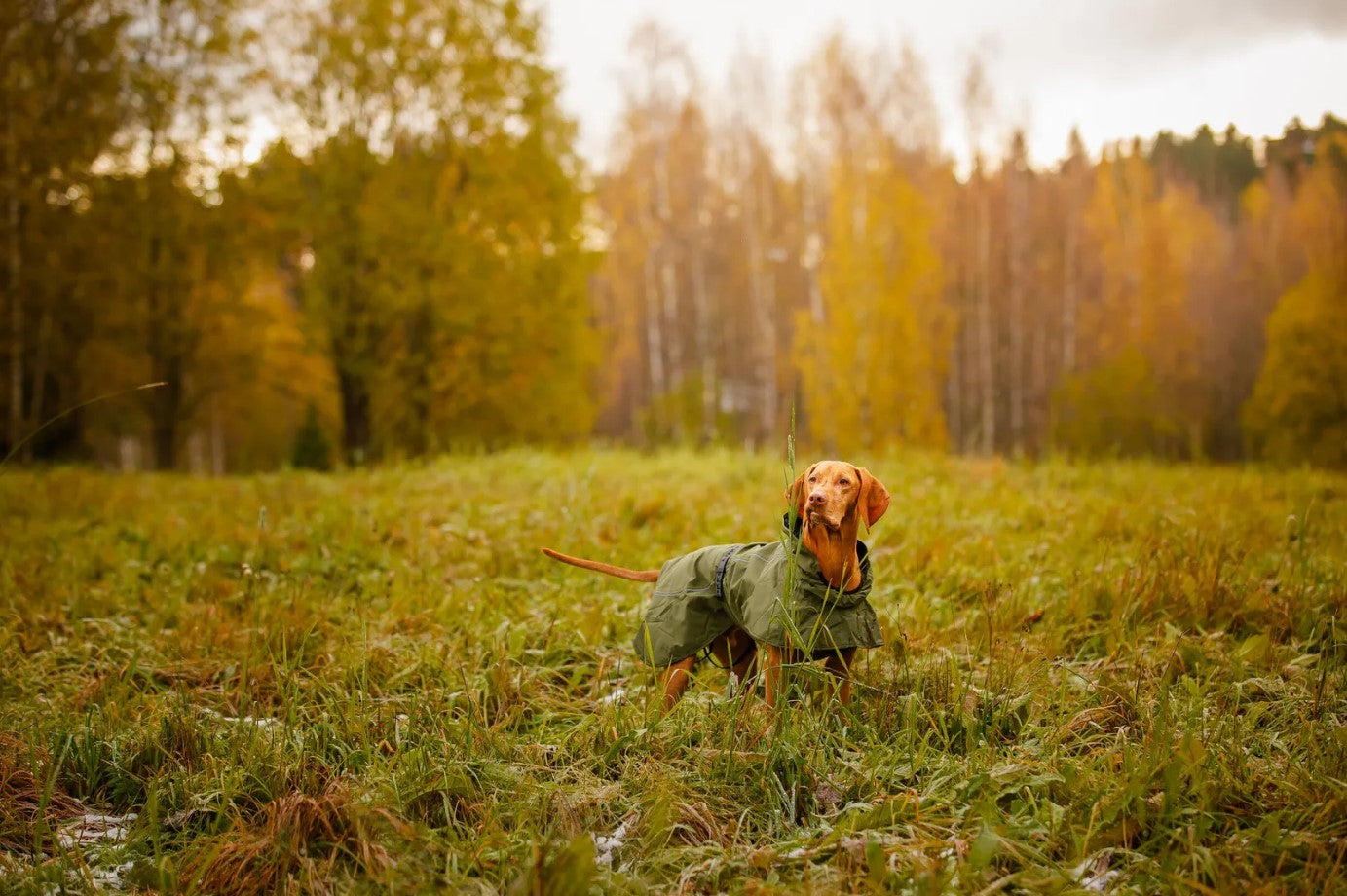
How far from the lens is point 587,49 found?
19.9 m

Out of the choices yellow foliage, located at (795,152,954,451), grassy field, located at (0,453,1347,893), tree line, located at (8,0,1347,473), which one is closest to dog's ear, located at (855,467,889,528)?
grassy field, located at (0,453,1347,893)

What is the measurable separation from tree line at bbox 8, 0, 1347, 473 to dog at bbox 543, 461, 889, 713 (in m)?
9.11

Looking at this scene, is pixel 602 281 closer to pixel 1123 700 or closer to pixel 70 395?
pixel 70 395

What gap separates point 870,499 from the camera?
2.51 m

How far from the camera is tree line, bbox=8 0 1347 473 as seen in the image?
12820 millimetres

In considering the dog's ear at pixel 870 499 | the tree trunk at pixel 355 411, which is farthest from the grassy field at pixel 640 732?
the tree trunk at pixel 355 411

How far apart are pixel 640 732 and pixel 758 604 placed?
533mm

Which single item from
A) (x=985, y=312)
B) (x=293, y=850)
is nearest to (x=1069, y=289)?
(x=985, y=312)

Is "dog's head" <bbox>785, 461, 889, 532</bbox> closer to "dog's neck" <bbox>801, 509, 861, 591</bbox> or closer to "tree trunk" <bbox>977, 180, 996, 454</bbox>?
"dog's neck" <bbox>801, 509, 861, 591</bbox>

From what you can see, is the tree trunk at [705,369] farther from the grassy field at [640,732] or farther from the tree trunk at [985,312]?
the grassy field at [640,732]

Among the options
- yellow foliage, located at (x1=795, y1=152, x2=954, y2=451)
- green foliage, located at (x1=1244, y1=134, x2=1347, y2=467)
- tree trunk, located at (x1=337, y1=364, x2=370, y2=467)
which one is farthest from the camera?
yellow foliage, located at (x1=795, y1=152, x2=954, y2=451)

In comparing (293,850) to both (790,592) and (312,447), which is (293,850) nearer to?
(790,592)

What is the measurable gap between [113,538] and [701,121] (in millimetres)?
21153

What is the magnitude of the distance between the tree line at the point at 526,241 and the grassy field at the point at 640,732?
25.2 ft
